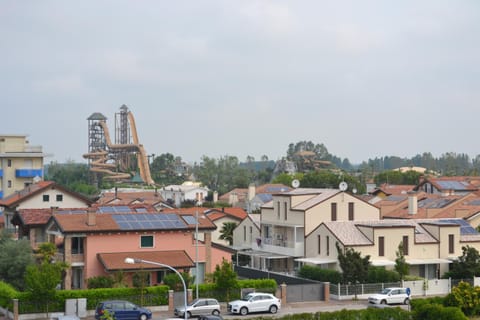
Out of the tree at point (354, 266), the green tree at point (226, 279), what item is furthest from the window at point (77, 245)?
the tree at point (354, 266)

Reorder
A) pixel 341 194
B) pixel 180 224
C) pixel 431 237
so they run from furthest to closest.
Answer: pixel 341 194 → pixel 431 237 → pixel 180 224

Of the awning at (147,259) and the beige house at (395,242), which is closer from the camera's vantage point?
the awning at (147,259)

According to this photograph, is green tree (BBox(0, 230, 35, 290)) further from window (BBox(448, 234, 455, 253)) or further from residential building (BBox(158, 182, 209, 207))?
residential building (BBox(158, 182, 209, 207))

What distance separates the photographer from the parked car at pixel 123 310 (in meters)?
48.7

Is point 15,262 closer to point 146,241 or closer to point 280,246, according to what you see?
point 146,241

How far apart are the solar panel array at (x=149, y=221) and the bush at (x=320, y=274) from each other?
1102 cm

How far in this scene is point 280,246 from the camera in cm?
7531

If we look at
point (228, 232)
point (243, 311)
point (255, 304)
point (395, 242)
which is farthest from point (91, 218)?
point (228, 232)

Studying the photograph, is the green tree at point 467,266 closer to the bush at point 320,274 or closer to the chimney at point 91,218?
the bush at point 320,274

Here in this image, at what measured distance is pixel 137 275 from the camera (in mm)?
54281

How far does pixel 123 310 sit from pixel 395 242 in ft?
86.2

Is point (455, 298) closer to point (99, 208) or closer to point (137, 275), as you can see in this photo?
point (137, 275)

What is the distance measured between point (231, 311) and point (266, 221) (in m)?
26.8

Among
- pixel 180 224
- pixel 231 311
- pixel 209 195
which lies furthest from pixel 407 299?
pixel 209 195
